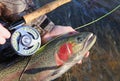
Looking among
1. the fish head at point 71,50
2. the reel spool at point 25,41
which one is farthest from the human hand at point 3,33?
the fish head at point 71,50

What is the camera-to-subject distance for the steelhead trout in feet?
15.3

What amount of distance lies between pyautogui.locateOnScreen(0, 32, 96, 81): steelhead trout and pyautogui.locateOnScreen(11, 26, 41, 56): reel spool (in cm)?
7

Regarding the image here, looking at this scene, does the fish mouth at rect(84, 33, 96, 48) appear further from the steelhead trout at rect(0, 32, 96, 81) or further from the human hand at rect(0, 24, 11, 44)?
the human hand at rect(0, 24, 11, 44)

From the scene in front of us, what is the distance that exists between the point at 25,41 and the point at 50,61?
36 centimetres

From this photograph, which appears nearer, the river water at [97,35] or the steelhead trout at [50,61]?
the steelhead trout at [50,61]

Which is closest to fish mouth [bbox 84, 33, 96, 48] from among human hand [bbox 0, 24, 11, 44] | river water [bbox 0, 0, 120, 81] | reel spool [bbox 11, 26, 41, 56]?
reel spool [bbox 11, 26, 41, 56]

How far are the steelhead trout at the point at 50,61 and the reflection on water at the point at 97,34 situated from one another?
69 cm

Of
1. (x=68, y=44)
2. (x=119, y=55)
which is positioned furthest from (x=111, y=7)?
(x=68, y=44)

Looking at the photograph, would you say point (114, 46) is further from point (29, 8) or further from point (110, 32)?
point (29, 8)

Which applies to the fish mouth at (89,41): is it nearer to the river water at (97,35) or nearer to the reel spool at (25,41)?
the reel spool at (25,41)

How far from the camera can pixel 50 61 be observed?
4.70m

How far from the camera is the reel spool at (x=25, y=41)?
4.70 metres

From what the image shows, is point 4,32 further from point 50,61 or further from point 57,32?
point 57,32

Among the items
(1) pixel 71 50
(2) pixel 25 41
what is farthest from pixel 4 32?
(1) pixel 71 50
